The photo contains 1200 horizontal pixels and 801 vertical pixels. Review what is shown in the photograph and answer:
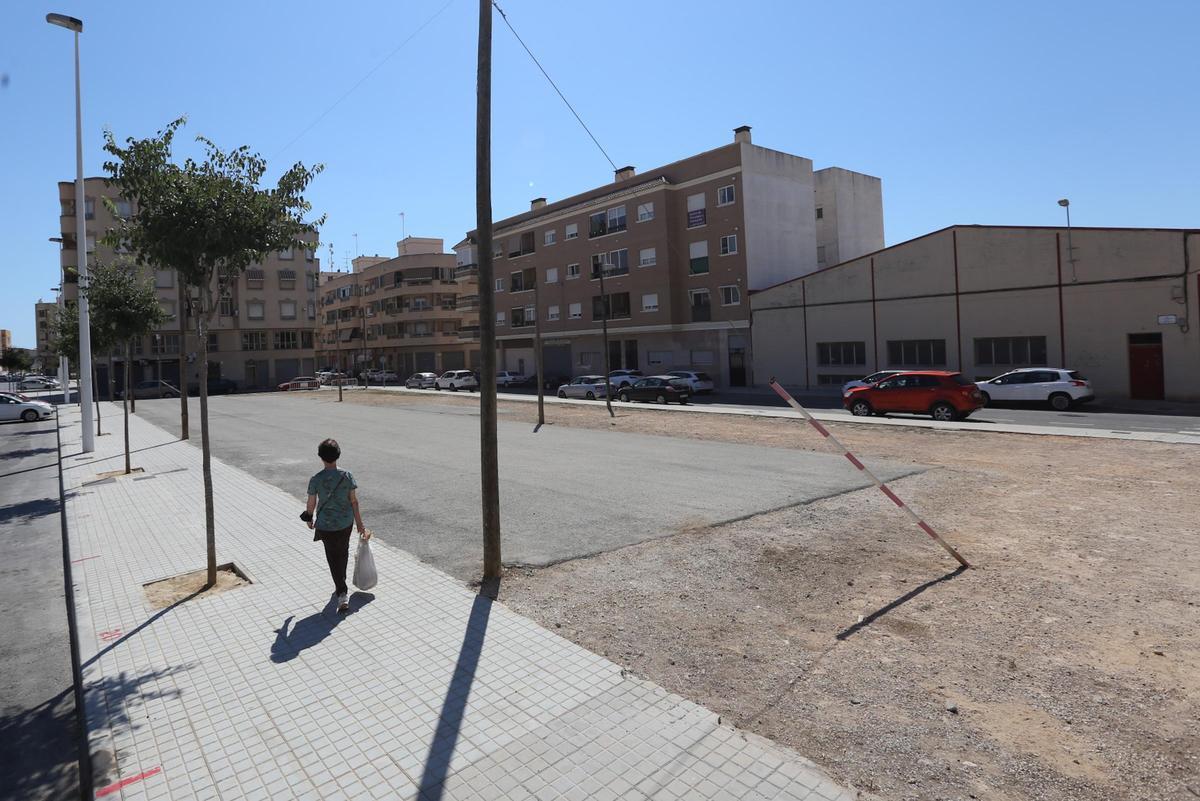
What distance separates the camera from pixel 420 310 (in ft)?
250

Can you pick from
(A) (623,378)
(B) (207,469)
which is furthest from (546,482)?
(A) (623,378)

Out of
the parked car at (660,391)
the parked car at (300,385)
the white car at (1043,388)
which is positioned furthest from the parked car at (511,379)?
the white car at (1043,388)

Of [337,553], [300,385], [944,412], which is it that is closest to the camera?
[337,553]

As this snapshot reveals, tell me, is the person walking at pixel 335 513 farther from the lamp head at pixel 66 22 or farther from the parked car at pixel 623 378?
the parked car at pixel 623 378

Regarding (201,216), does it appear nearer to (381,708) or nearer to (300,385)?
(381,708)

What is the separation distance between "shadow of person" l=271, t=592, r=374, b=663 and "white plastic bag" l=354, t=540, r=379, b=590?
163 millimetres

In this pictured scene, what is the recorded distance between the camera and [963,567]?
7340 mm

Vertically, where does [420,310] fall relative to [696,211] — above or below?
below

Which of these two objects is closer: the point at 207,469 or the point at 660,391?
the point at 207,469

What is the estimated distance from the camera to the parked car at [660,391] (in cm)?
3431

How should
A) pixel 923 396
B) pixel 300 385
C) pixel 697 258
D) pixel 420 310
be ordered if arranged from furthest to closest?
pixel 420 310, pixel 300 385, pixel 697 258, pixel 923 396

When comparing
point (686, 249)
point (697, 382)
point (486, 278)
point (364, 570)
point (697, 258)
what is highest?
point (686, 249)

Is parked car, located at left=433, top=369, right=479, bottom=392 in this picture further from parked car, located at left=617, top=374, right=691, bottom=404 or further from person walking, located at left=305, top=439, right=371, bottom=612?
person walking, located at left=305, top=439, right=371, bottom=612

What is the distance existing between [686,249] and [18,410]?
1426 inches
